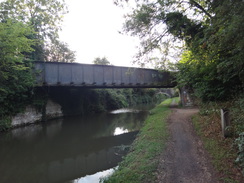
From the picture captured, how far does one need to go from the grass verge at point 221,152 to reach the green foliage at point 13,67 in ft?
42.7

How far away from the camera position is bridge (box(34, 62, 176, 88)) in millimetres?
17484

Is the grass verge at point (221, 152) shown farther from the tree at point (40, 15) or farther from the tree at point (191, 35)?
the tree at point (40, 15)

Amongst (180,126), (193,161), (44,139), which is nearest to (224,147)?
(193,161)

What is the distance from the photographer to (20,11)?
19719 millimetres

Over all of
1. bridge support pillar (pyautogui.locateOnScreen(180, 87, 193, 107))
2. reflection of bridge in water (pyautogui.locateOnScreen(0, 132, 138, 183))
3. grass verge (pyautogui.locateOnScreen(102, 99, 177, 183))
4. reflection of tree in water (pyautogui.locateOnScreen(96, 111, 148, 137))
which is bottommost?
reflection of bridge in water (pyautogui.locateOnScreen(0, 132, 138, 183))

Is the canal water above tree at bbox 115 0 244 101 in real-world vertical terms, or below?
below

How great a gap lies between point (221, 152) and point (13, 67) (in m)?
15.0

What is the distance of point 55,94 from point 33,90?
15.6ft

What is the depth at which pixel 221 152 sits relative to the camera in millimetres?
4785

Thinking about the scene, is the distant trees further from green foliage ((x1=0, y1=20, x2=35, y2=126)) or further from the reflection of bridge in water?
the reflection of bridge in water

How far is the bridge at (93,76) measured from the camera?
17.5 metres

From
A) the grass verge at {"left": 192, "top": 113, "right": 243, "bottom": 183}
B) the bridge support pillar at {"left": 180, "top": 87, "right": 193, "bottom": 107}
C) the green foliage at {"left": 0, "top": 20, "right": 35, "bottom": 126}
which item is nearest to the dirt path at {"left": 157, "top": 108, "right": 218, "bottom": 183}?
the grass verge at {"left": 192, "top": 113, "right": 243, "bottom": 183}

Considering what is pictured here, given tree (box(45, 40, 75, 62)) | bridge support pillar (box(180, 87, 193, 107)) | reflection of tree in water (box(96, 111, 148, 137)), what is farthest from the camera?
tree (box(45, 40, 75, 62))

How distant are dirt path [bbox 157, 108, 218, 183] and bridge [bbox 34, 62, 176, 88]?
9613mm
